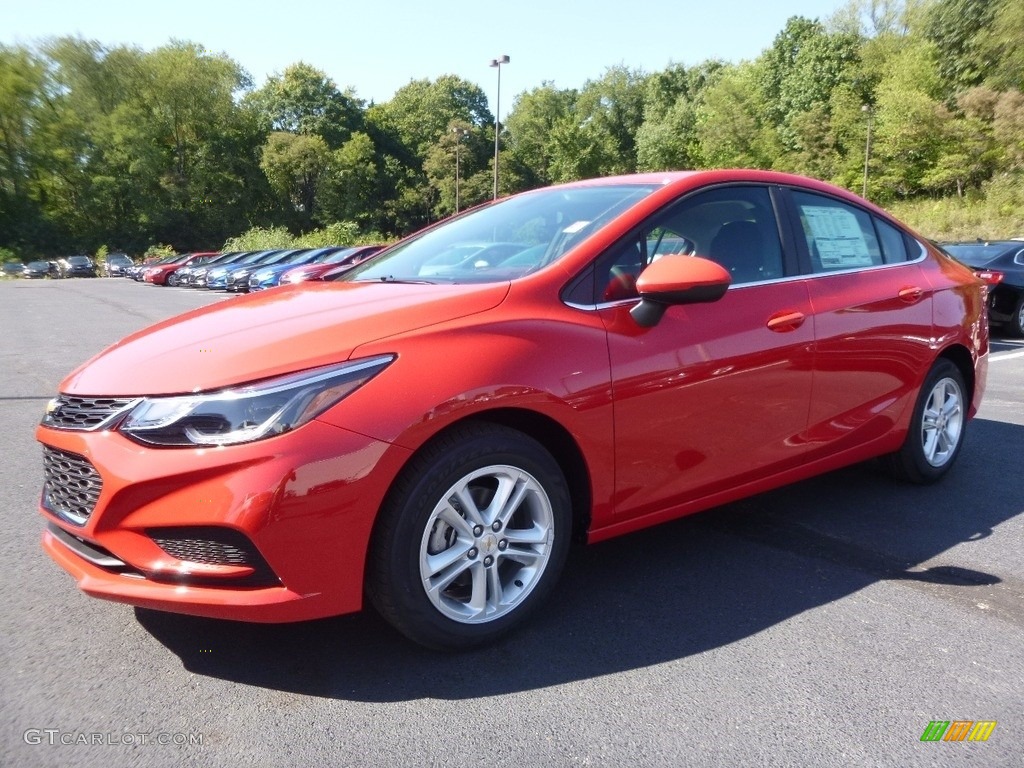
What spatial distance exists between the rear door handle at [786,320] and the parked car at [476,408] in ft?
0.04

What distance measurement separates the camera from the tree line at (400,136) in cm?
4600

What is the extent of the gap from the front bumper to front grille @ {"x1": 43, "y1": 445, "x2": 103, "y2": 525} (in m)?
0.04

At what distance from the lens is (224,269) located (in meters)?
30.7

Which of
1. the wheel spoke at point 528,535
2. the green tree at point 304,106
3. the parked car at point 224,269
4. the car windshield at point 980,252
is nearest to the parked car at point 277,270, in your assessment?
the parked car at point 224,269

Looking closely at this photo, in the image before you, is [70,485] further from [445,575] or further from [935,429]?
[935,429]

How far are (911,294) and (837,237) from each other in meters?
0.53

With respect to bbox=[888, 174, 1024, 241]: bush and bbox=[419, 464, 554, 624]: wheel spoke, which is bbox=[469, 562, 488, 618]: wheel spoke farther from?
bbox=[888, 174, 1024, 241]: bush

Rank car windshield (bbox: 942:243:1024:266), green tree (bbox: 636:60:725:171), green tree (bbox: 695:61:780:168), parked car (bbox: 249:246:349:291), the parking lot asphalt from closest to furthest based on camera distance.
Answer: the parking lot asphalt < car windshield (bbox: 942:243:1024:266) < parked car (bbox: 249:246:349:291) < green tree (bbox: 695:61:780:168) < green tree (bbox: 636:60:725:171)

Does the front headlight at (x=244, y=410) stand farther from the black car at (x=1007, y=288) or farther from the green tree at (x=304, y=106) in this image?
the green tree at (x=304, y=106)

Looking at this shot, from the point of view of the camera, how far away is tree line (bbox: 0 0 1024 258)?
4600 centimetres

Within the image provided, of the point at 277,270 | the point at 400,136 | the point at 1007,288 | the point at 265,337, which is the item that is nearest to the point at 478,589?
the point at 265,337

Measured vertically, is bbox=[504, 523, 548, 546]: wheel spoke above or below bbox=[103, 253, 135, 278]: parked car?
above

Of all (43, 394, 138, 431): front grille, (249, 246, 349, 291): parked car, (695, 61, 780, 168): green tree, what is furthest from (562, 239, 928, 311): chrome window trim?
(695, 61, 780, 168): green tree

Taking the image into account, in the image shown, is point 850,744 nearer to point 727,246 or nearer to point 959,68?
point 727,246
